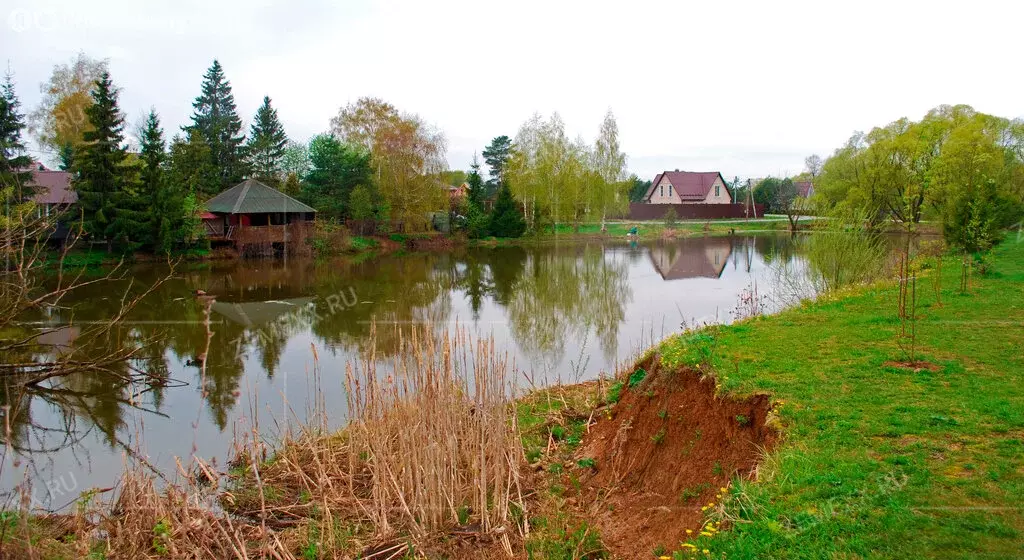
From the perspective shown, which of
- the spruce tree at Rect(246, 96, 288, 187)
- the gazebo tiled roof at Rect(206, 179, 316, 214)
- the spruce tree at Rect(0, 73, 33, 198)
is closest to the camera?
the spruce tree at Rect(0, 73, 33, 198)

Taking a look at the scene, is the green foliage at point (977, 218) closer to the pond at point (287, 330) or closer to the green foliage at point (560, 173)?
the pond at point (287, 330)

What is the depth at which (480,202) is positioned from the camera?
4206cm

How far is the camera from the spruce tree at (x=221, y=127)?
38.3 meters

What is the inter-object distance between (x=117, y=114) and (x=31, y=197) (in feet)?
15.4

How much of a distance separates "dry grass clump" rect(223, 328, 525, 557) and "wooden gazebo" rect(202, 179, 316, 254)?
27608 millimetres

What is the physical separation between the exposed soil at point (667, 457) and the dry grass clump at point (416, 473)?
86cm

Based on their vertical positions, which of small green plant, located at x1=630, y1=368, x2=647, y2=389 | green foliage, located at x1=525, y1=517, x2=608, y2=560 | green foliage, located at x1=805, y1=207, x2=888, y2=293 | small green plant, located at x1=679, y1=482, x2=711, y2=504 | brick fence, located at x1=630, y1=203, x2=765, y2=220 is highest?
brick fence, located at x1=630, y1=203, x2=765, y2=220

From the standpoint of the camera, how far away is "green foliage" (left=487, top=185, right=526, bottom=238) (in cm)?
4144

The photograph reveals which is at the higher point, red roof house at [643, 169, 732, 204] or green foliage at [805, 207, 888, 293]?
red roof house at [643, 169, 732, 204]

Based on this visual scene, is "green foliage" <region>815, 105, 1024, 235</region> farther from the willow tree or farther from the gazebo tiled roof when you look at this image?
the gazebo tiled roof

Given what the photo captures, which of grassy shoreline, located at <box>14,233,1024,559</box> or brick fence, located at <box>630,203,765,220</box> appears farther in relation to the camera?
brick fence, located at <box>630,203,765,220</box>

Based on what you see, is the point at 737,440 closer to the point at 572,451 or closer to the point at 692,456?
the point at 692,456

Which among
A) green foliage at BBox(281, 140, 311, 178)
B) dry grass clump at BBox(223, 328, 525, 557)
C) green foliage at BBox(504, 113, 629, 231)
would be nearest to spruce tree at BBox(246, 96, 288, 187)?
green foliage at BBox(281, 140, 311, 178)

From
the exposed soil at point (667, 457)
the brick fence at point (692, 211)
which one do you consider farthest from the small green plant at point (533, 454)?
the brick fence at point (692, 211)
